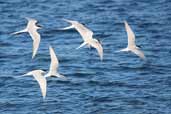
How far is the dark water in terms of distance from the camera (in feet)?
126

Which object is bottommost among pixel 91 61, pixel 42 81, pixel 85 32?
pixel 42 81

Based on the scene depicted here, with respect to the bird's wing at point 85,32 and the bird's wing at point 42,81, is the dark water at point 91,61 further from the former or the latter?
the bird's wing at point 85,32

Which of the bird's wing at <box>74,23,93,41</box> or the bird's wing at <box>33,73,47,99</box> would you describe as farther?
the bird's wing at <box>74,23,93,41</box>

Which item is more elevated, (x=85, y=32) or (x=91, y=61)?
(x=85, y=32)

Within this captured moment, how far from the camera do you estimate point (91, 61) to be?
43594 mm

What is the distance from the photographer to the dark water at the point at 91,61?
1513 inches

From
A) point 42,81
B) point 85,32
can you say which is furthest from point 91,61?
point 42,81

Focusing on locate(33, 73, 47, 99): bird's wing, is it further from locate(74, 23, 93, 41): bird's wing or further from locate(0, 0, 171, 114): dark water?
locate(0, 0, 171, 114): dark water

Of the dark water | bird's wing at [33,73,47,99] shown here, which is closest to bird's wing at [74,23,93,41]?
bird's wing at [33,73,47,99]

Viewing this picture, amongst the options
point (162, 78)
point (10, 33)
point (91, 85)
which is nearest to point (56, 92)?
point (91, 85)

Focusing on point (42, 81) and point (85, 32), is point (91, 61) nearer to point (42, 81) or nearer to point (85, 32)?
point (85, 32)

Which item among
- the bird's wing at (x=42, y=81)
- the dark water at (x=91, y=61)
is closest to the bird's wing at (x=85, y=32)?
the bird's wing at (x=42, y=81)

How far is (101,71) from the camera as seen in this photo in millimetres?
42344

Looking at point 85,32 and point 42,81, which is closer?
point 42,81
